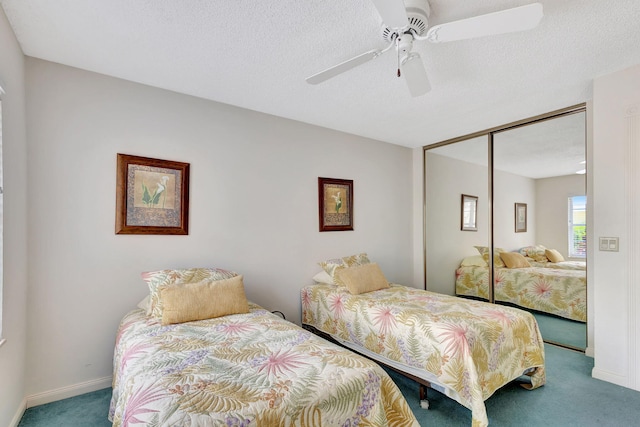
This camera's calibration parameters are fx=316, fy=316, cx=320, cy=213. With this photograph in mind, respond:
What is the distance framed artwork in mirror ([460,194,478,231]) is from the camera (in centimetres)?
384

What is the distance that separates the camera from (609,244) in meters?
2.46

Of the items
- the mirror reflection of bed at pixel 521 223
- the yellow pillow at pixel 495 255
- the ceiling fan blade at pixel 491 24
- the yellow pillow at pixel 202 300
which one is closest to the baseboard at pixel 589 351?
the mirror reflection of bed at pixel 521 223

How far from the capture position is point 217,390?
132 centimetres

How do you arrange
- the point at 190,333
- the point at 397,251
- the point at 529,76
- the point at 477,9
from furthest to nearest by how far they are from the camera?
A: the point at 397,251 < the point at 529,76 < the point at 190,333 < the point at 477,9

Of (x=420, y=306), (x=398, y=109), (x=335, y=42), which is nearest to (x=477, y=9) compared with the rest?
(x=335, y=42)

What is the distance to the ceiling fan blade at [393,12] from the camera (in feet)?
4.43

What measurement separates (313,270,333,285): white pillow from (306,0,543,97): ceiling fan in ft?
6.89

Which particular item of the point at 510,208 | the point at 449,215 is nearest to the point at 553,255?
the point at 510,208

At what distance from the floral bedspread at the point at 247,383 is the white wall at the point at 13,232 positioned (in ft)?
1.87

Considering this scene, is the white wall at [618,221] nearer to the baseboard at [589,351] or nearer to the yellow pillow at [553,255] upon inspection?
the baseboard at [589,351]

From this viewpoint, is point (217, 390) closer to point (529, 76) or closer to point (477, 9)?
point (477, 9)

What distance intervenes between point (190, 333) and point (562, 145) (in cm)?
372

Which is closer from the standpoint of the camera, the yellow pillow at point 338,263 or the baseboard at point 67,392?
the baseboard at point 67,392

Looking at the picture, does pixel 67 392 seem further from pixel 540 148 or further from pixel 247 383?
pixel 540 148
